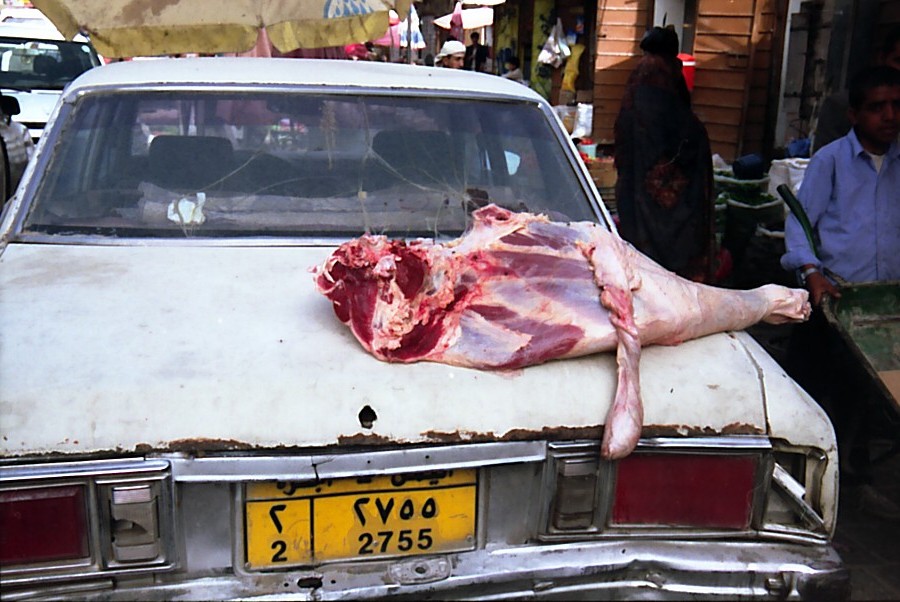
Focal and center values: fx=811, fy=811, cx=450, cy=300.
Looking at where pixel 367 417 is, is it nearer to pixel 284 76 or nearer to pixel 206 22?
pixel 284 76

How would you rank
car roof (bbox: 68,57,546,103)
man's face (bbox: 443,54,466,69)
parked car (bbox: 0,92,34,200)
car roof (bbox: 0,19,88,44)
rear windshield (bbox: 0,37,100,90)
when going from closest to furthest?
car roof (bbox: 68,57,546,103) < parked car (bbox: 0,92,34,200) < rear windshield (bbox: 0,37,100,90) < car roof (bbox: 0,19,88,44) < man's face (bbox: 443,54,466,69)

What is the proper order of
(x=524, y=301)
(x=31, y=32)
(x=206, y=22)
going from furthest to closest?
(x=31, y=32) < (x=206, y=22) < (x=524, y=301)

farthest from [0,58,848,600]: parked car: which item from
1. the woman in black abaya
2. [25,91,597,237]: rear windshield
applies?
the woman in black abaya

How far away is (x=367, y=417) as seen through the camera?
64.7 inches

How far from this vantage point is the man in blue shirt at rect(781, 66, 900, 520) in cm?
339

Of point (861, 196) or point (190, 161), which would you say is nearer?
point (190, 161)

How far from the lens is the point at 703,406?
5.85ft

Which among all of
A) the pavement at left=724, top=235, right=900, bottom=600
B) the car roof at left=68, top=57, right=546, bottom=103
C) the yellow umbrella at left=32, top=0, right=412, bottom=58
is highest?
the yellow umbrella at left=32, top=0, right=412, bottom=58

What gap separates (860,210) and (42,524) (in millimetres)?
3292

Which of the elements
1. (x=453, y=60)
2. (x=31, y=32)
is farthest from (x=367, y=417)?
(x=453, y=60)

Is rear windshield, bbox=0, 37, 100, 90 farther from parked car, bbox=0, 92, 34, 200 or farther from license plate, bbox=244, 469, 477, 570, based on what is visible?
license plate, bbox=244, 469, 477, 570

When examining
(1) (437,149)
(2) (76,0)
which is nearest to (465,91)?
(1) (437,149)

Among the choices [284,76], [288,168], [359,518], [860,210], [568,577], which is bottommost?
[568,577]

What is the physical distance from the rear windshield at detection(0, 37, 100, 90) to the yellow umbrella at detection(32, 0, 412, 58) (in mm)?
6208
